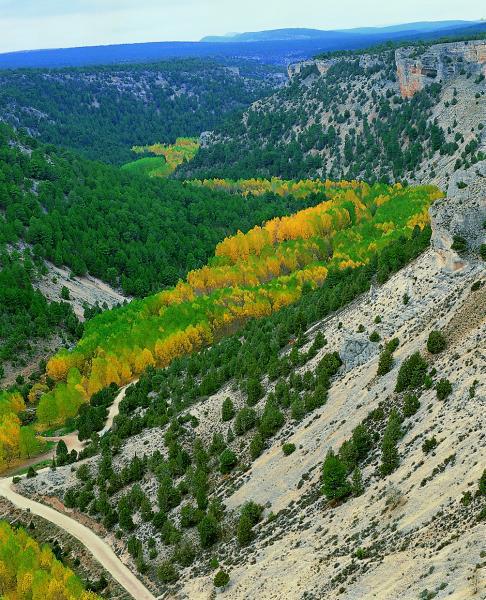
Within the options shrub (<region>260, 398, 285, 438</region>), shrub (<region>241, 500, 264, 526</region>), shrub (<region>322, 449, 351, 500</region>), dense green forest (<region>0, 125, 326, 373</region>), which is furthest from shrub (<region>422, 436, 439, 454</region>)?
dense green forest (<region>0, 125, 326, 373</region>)

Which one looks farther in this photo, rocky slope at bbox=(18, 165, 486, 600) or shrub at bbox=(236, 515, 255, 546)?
shrub at bbox=(236, 515, 255, 546)

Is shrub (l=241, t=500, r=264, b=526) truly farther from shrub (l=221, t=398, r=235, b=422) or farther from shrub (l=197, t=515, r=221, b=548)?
shrub (l=221, t=398, r=235, b=422)

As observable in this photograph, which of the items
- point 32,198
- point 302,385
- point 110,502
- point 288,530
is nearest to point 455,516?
point 288,530

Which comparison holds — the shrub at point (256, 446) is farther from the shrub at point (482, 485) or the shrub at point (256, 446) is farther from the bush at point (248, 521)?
the shrub at point (482, 485)

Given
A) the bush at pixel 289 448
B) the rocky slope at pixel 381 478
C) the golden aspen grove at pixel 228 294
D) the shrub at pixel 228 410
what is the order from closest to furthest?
the rocky slope at pixel 381 478 → the bush at pixel 289 448 → the shrub at pixel 228 410 → the golden aspen grove at pixel 228 294

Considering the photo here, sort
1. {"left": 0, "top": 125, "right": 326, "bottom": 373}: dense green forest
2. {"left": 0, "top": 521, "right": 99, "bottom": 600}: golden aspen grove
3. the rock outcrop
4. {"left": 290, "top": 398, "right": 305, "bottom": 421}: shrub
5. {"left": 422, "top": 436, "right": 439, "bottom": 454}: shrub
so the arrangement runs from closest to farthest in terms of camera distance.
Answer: {"left": 422, "top": 436, "right": 439, "bottom": 454}: shrub, {"left": 0, "top": 521, "right": 99, "bottom": 600}: golden aspen grove, {"left": 290, "top": 398, "right": 305, "bottom": 421}: shrub, the rock outcrop, {"left": 0, "top": 125, "right": 326, "bottom": 373}: dense green forest

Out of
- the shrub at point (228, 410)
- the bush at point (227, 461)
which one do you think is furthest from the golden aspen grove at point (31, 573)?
the shrub at point (228, 410)
